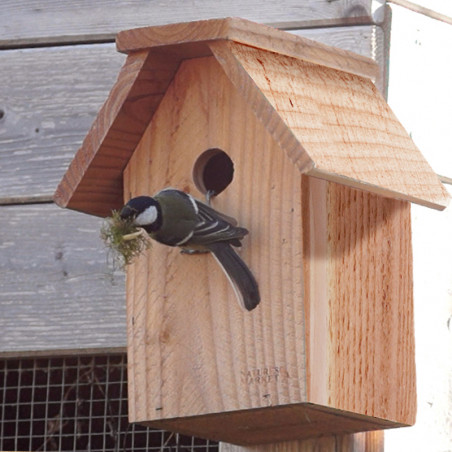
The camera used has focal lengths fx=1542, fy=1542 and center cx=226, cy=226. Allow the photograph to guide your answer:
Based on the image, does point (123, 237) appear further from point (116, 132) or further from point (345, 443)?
point (345, 443)

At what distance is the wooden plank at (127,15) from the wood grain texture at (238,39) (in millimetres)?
276

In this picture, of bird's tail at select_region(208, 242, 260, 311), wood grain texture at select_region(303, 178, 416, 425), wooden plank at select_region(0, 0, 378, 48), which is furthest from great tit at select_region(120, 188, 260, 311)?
wooden plank at select_region(0, 0, 378, 48)

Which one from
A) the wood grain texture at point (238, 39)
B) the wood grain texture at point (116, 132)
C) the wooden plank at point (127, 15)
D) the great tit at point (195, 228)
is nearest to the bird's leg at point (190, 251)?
the great tit at point (195, 228)

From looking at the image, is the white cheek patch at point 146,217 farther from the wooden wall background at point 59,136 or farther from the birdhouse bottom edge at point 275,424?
the wooden wall background at point 59,136

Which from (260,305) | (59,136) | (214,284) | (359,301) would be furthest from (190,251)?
(59,136)

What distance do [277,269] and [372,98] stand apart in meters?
0.42

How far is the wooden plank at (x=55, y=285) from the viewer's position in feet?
10.1

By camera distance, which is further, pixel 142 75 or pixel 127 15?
pixel 127 15

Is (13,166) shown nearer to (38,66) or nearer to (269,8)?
(38,66)

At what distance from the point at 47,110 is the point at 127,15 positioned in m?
0.26

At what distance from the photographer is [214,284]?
261 cm

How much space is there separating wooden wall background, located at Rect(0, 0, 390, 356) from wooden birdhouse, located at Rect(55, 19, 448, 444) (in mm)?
331

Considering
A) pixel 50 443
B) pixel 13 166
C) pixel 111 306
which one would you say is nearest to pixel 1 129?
pixel 13 166

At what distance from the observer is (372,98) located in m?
2.76
